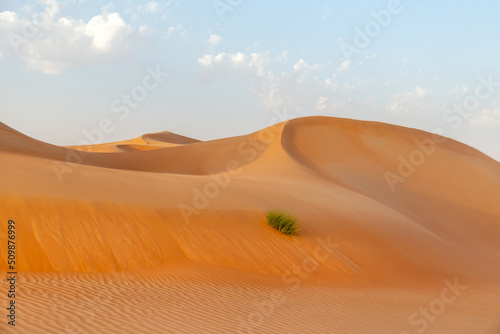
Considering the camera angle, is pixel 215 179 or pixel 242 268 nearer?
pixel 242 268

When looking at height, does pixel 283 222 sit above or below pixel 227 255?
above

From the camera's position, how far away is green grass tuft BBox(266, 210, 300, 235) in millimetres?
11898

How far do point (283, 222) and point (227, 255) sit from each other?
217cm

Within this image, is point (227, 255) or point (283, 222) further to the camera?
point (283, 222)

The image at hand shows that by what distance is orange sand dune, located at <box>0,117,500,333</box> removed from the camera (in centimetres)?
717

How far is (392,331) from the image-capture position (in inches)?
284

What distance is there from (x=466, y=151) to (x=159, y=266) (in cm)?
2705

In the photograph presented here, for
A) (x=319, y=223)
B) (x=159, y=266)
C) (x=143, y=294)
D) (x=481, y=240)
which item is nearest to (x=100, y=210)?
(x=159, y=266)

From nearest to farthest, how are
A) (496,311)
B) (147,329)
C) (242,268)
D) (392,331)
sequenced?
(147,329) → (392,331) → (496,311) → (242,268)

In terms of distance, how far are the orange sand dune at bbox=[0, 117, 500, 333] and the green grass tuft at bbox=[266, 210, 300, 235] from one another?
0.24m

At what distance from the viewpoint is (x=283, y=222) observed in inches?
473

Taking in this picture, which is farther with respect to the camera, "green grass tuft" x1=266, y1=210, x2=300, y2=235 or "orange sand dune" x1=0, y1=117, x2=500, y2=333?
"green grass tuft" x1=266, y1=210, x2=300, y2=235

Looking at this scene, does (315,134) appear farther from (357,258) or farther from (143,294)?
(143,294)

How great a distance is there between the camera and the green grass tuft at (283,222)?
11.9 meters
